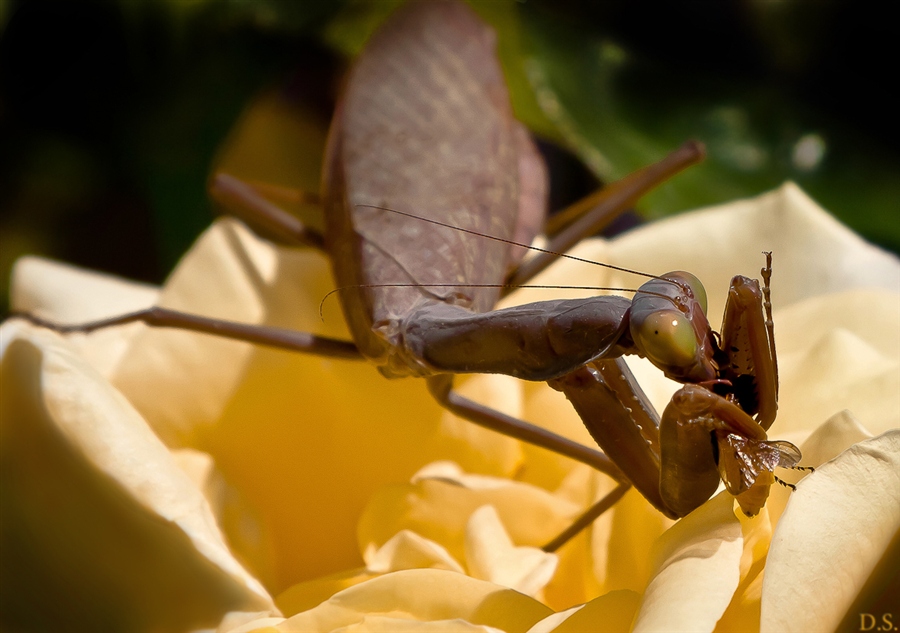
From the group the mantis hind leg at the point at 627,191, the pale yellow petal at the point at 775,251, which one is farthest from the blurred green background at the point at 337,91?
the pale yellow petal at the point at 775,251

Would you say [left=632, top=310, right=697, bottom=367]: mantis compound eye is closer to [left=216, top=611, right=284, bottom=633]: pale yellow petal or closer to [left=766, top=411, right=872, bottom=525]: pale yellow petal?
[left=766, top=411, right=872, bottom=525]: pale yellow petal

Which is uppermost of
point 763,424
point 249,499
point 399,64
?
point 399,64

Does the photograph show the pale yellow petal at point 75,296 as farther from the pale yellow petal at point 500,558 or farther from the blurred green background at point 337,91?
the pale yellow petal at point 500,558

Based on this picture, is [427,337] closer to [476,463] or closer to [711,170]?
[476,463]

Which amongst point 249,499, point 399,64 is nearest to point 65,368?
point 249,499

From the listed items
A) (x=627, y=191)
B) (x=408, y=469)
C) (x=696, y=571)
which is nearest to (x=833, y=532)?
(x=696, y=571)

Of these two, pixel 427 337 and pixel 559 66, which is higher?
pixel 559 66

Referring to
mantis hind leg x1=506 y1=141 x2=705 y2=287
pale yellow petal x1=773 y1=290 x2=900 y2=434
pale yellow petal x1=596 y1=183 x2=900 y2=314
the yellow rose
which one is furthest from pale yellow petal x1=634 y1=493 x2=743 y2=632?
mantis hind leg x1=506 y1=141 x2=705 y2=287
